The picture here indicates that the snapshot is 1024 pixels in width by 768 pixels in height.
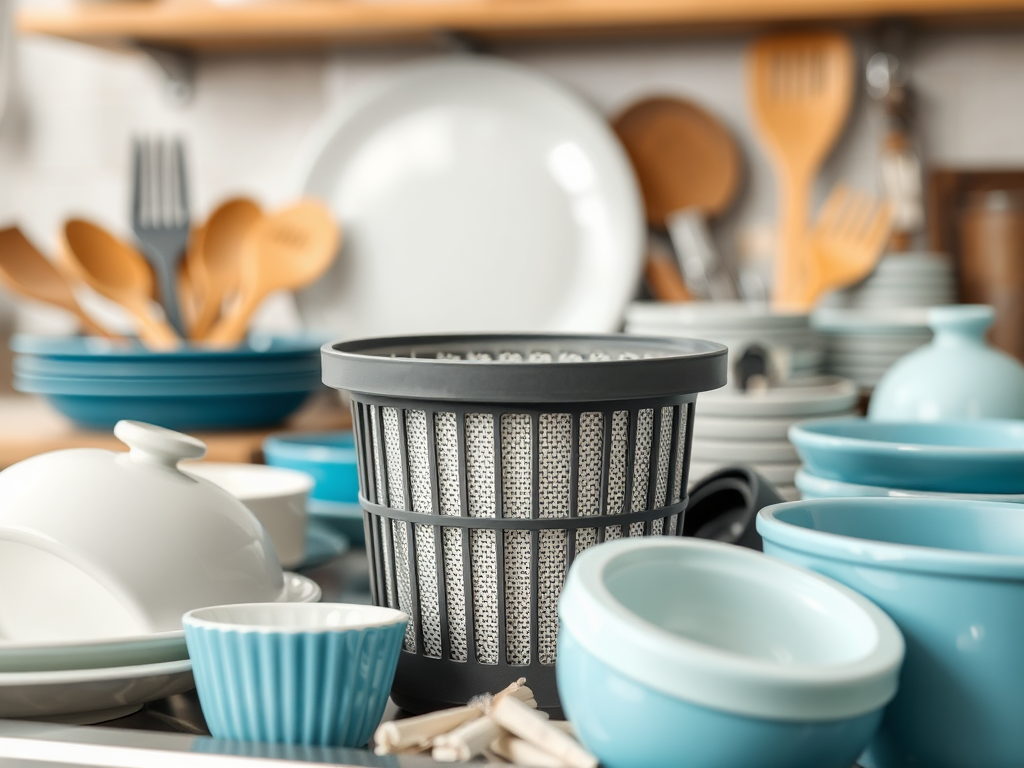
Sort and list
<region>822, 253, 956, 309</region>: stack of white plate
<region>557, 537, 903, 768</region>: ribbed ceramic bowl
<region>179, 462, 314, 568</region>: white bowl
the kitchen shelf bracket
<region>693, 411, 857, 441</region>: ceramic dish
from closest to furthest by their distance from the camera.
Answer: <region>557, 537, 903, 768</region>: ribbed ceramic bowl, <region>179, 462, 314, 568</region>: white bowl, <region>693, 411, 857, 441</region>: ceramic dish, <region>822, 253, 956, 309</region>: stack of white plate, the kitchen shelf bracket

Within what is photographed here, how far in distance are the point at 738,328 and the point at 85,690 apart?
69cm

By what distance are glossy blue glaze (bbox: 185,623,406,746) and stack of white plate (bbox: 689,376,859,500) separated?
18.1 inches

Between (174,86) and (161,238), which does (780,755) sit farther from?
(174,86)

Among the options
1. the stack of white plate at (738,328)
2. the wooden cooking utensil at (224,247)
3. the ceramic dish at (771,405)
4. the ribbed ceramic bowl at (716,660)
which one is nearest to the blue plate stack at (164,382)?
the wooden cooking utensil at (224,247)

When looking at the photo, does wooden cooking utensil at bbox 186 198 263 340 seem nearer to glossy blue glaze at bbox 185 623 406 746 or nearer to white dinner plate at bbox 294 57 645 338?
white dinner plate at bbox 294 57 645 338

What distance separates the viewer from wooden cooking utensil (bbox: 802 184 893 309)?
1.29m

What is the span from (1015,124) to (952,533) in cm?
127

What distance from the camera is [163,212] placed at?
141 centimetres

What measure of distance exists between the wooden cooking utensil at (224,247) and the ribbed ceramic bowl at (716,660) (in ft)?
3.81

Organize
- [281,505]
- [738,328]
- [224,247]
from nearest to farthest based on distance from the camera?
[281,505], [738,328], [224,247]

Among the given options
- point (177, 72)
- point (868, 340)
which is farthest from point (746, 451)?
point (177, 72)

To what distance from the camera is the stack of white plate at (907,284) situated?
1.25 metres

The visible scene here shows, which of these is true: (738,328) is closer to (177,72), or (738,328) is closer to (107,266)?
(107,266)

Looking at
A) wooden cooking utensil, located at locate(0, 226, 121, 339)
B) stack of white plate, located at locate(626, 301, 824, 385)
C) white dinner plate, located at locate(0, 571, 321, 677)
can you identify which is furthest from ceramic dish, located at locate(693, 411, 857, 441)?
wooden cooking utensil, located at locate(0, 226, 121, 339)
